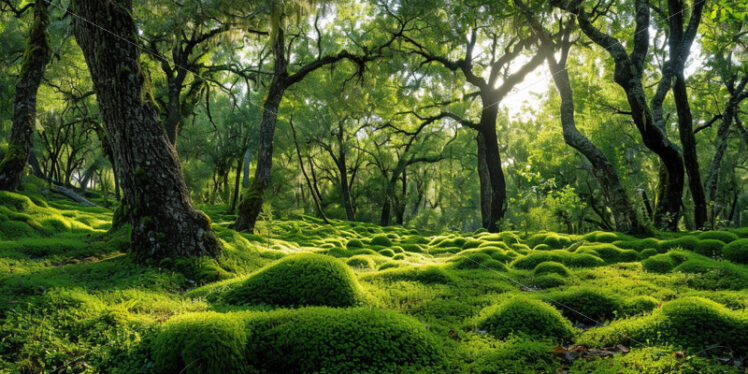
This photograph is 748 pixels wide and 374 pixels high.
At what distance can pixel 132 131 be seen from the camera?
17.0ft

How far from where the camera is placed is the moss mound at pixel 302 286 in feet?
13.0

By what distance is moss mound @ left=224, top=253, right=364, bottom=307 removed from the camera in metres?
3.97

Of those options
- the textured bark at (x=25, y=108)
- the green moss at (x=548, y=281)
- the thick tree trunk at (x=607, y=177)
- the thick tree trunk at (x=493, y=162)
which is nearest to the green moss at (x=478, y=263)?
the green moss at (x=548, y=281)

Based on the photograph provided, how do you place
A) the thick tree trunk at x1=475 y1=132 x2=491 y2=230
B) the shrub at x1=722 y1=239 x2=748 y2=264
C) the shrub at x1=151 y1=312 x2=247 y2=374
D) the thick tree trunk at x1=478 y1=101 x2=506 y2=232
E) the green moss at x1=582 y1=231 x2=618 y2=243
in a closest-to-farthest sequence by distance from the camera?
1. the shrub at x1=151 y1=312 x2=247 y2=374
2. the shrub at x1=722 y1=239 x2=748 y2=264
3. the green moss at x1=582 y1=231 x2=618 y2=243
4. the thick tree trunk at x1=478 y1=101 x2=506 y2=232
5. the thick tree trunk at x1=475 y1=132 x2=491 y2=230

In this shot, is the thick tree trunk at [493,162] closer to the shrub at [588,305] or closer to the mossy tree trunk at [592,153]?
the mossy tree trunk at [592,153]

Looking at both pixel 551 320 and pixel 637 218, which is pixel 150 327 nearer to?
pixel 551 320

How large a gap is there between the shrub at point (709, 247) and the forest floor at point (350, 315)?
375 millimetres

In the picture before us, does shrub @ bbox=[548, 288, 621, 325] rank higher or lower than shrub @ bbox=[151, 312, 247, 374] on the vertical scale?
higher

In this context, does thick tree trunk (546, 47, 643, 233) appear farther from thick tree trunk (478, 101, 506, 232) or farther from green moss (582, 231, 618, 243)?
thick tree trunk (478, 101, 506, 232)

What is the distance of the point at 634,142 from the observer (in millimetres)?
18812

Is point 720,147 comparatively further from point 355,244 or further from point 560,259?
point 355,244

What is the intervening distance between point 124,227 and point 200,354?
15.9 ft

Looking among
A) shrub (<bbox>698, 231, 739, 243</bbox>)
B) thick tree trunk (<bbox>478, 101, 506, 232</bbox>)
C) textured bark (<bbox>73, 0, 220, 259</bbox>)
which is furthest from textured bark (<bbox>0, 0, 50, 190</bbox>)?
shrub (<bbox>698, 231, 739, 243</bbox>)

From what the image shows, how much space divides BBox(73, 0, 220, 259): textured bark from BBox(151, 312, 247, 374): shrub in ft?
9.02
